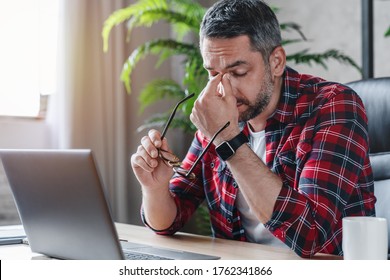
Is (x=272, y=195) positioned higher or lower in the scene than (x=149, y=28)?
lower

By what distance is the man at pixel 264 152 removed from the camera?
4.07ft

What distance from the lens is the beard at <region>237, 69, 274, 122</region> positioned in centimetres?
146

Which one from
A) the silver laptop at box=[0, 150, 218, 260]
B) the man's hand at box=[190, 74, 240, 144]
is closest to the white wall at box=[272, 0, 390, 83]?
the man's hand at box=[190, 74, 240, 144]

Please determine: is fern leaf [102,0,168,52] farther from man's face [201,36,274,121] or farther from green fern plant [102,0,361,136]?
man's face [201,36,274,121]

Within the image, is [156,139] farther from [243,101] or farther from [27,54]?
[27,54]

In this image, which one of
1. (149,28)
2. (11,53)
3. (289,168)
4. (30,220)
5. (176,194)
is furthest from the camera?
(149,28)

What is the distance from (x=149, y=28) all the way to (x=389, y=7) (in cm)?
116

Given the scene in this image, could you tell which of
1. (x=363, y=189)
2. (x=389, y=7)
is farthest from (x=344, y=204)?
(x=389, y=7)

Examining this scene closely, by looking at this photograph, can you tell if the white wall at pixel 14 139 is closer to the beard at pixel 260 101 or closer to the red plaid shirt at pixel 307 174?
the red plaid shirt at pixel 307 174

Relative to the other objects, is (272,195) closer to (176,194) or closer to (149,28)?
(176,194)

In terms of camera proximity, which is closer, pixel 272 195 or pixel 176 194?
pixel 272 195

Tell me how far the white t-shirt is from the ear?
15cm

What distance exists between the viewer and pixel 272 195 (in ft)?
4.03

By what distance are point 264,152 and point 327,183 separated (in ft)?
0.98
